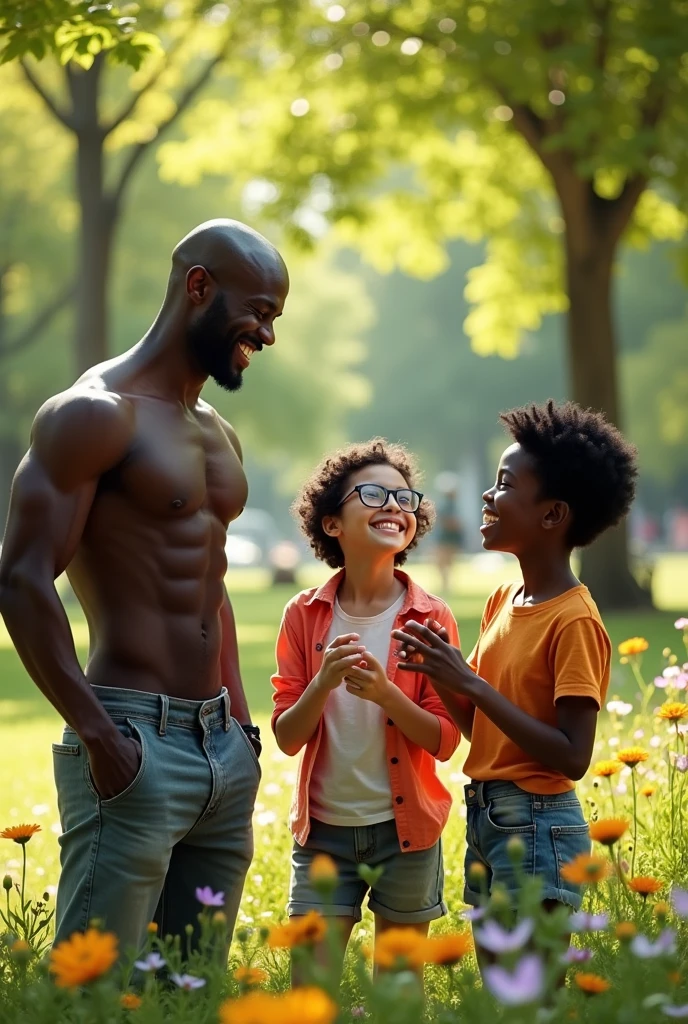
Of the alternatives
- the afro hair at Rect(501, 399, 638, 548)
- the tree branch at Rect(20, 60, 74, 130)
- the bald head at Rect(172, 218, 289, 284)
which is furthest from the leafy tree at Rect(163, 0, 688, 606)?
the bald head at Rect(172, 218, 289, 284)

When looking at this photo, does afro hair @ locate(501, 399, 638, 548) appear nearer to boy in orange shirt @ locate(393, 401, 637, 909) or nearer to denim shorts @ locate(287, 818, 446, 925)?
boy in orange shirt @ locate(393, 401, 637, 909)

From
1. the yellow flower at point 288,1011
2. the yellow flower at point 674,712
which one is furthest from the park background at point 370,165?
the yellow flower at point 288,1011

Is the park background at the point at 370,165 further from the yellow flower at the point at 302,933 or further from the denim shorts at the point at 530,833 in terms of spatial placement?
the yellow flower at the point at 302,933

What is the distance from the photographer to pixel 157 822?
139 inches

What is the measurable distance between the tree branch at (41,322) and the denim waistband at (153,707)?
3014cm

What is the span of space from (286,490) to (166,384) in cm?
6356

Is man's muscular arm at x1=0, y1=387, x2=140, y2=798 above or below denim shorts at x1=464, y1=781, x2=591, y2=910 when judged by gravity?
above

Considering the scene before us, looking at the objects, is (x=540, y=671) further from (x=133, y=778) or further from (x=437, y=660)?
(x=133, y=778)

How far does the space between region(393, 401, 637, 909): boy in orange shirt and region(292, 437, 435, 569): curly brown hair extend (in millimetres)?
435

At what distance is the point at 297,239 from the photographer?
16.9 metres

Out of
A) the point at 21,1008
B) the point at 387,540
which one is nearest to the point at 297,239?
the point at 387,540

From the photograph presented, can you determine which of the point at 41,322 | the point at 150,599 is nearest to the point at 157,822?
the point at 150,599

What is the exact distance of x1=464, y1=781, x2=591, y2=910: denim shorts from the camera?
141 inches

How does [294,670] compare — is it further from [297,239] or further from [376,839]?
[297,239]
